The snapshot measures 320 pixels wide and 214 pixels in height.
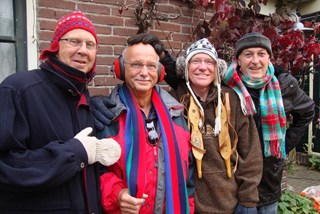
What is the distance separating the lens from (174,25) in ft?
10.9

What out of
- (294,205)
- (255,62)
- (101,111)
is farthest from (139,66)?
(294,205)

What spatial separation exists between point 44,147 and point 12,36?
4.37 ft

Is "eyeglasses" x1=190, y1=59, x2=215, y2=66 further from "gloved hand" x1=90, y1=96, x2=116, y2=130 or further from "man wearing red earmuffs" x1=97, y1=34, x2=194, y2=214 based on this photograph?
"gloved hand" x1=90, y1=96, x2=116, y2=130

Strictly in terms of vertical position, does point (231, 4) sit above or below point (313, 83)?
above

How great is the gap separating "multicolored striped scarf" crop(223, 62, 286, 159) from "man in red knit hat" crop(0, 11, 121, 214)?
1.11 metres

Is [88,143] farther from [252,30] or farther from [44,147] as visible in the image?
[252,30]

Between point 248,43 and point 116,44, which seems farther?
point 116,44

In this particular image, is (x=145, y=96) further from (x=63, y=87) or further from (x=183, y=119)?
(x=63, y=87)

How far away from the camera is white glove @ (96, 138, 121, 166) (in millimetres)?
1762

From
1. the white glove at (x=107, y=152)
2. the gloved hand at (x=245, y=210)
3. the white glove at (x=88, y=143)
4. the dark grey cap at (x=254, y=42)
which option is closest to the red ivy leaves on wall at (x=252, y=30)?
the dark grey cap at (x=254, y=42)

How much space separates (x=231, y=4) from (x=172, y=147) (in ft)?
6.01

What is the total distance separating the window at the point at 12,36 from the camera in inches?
96.6

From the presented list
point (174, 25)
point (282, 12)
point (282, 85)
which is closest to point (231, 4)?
point (174, 25)

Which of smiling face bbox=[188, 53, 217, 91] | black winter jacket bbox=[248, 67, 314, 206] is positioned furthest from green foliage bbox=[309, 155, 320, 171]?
smiling face bbox=[188, 53, 217, 91]
